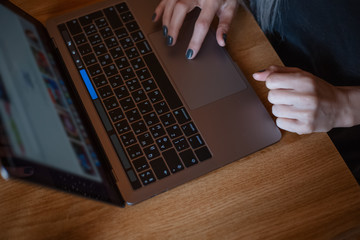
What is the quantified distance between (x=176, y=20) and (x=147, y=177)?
359 mm

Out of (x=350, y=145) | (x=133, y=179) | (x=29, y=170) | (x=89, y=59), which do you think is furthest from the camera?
(x=350, y=145)

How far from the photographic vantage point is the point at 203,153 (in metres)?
0.59

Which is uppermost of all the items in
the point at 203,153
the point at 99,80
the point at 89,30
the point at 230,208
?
the point at 89,30

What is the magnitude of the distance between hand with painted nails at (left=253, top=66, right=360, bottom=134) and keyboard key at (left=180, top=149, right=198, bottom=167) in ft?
0.60

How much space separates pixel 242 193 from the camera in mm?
584

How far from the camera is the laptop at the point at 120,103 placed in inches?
19.2

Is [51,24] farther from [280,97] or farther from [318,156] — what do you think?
[318,156]

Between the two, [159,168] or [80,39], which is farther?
[80,39]

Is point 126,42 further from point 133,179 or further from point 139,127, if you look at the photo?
point 133,179

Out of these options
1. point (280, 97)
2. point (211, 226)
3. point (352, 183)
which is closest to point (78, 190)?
point (211, 226)

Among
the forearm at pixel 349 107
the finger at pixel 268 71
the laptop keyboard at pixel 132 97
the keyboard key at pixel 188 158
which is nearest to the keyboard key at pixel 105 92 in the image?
the laptop keyboard at pixel 132 97

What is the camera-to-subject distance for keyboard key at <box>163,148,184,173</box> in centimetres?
58

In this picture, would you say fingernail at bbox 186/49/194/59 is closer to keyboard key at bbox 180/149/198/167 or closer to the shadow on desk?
keyboard key at bbox 180/149/198/167

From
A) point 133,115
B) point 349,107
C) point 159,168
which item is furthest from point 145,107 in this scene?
point 349,107
